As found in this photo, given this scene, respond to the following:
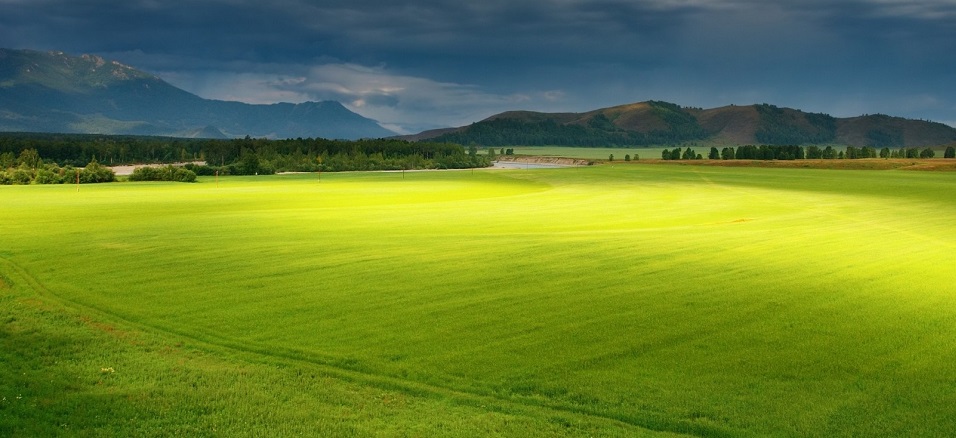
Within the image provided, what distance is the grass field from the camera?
11.0 metres

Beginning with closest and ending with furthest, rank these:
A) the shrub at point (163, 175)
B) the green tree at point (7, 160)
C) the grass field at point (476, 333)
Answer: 1. the grass field at point (476, 333)
2. the shrub at point (163, 175)
3. the green tree at point (7, 160)

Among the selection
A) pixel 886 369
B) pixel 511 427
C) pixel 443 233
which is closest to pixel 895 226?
pixel 443 233

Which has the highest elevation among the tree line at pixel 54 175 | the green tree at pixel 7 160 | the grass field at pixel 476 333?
the green tree at pixel 7 160

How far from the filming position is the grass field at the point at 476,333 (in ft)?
36.2

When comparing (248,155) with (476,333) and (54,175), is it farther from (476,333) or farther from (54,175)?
(476,333)

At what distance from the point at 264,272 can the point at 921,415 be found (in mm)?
16853

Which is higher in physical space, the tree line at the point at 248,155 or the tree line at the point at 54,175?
the tree line at the point at 248,155

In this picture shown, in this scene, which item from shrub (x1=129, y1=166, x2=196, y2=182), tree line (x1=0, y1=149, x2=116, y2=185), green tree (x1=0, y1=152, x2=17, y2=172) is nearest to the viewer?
tree line (x1=0, y1=149, x2=116, y2=185)

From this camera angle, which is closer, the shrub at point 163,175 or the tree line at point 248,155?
the shrub at point 163,175

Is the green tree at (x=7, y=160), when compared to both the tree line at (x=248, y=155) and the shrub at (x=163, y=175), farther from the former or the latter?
the shrub at (x=163, y=175)

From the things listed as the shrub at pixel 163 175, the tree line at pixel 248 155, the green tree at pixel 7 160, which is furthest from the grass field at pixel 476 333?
the green tree at pixel 7 160

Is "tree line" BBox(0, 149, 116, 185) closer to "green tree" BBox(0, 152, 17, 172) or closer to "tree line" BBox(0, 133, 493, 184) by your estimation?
"tree line" BBox(0, 133, 493, 184)

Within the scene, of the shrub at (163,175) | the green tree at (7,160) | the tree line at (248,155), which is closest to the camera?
the shrub at (163,175)

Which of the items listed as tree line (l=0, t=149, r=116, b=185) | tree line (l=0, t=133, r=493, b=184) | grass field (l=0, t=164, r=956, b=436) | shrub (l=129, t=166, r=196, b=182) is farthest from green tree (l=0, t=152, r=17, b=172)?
grass field (l=0, t=164, r=956, b=436)
